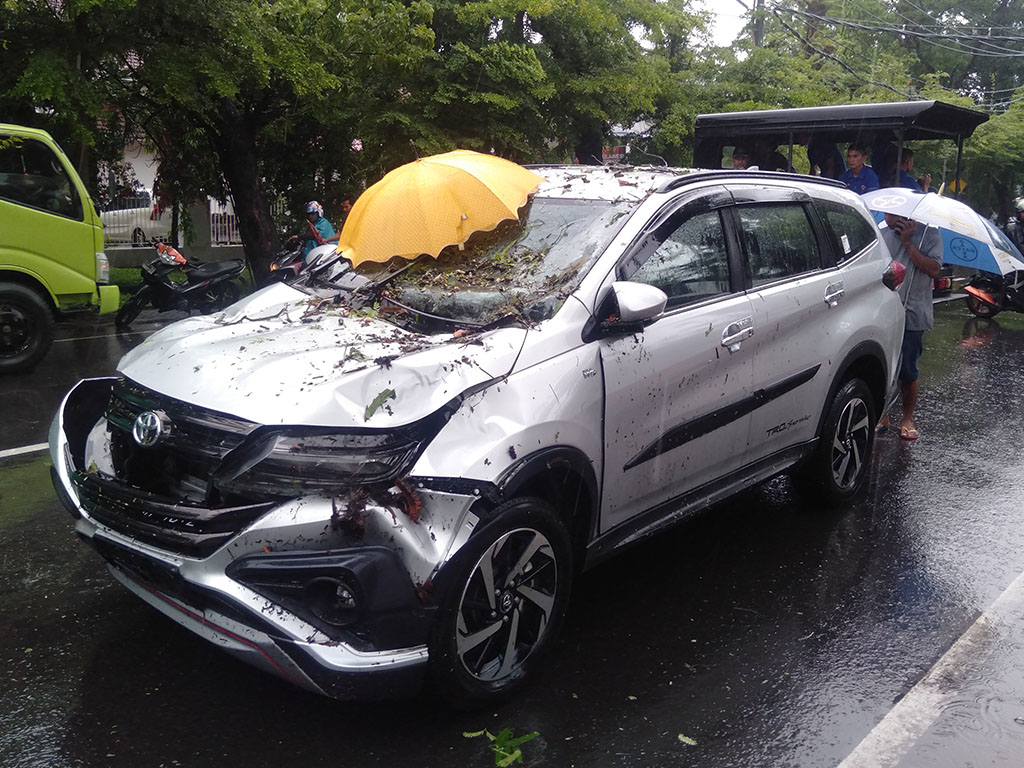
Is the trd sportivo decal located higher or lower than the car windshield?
lower

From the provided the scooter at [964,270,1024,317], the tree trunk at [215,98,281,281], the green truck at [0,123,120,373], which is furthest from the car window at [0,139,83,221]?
the scooter at [964,270,1024,317]

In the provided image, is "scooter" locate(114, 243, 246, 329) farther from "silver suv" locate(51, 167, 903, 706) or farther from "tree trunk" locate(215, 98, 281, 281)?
"silver suv" locate(51, 167, 903, 706)

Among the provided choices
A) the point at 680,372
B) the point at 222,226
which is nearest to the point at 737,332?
the point at 680,372

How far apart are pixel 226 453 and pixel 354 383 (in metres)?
0.47

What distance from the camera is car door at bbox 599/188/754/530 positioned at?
374cm

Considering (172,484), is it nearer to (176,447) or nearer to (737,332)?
(176,447)

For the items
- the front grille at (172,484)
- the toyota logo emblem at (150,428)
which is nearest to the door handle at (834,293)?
the front grille at (172,484)

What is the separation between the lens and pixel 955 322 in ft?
46.9

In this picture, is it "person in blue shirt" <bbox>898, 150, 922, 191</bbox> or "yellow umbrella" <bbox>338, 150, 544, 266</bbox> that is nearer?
"yellow umbrella" <bbox>338, 150, 544, 266</bbox>

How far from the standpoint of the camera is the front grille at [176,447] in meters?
3.10

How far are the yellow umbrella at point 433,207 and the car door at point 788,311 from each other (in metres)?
1.17

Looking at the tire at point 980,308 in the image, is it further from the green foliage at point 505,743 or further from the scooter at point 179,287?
the green foliage at point 505,743

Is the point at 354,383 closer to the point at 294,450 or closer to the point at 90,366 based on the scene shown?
the point at 294,450

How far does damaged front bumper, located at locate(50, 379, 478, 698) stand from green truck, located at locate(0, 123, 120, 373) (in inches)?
278
